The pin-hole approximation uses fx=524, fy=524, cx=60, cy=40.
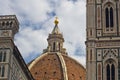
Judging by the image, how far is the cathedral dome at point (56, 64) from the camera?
70825 mm

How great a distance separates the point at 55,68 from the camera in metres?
72.4

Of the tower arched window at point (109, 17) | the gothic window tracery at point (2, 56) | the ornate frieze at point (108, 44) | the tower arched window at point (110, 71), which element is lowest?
the tower arched window at point (110, 71)

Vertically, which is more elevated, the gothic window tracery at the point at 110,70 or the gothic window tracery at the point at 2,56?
the gothic window tracery at the point at 2,56

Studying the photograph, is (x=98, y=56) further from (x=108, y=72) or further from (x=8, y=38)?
(x=8, y=38)

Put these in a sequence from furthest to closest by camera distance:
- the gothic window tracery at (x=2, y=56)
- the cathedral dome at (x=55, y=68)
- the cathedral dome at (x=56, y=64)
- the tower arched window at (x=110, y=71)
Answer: the cathedral dome at (x=56, y=64) < the cathedral dome at (x=55, y=68) < the tower arched window at (x=110, y=71) < the gothic window tracery at (x=2, y=56)

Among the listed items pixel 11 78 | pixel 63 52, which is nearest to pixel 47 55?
pixel 63 52

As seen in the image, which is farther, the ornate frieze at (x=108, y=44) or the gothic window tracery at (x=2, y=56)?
the ornate frieze at (x=108, y=44)

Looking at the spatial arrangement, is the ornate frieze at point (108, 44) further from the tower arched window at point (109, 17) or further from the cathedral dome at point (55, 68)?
the cathedral dome at point (55, 68)

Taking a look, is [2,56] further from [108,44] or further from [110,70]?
[108,44]

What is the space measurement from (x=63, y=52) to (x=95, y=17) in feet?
112

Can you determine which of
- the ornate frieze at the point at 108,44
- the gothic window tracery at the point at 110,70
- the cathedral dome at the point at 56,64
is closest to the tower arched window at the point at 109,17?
the ornate frieze at the point at 108,44

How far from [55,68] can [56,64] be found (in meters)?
0.78

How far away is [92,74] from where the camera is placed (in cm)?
4150

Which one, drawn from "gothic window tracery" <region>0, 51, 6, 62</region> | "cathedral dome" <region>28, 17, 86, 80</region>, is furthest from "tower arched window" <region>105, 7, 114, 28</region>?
"cathedral dome" <region>28, 17, 86, 80</region>
